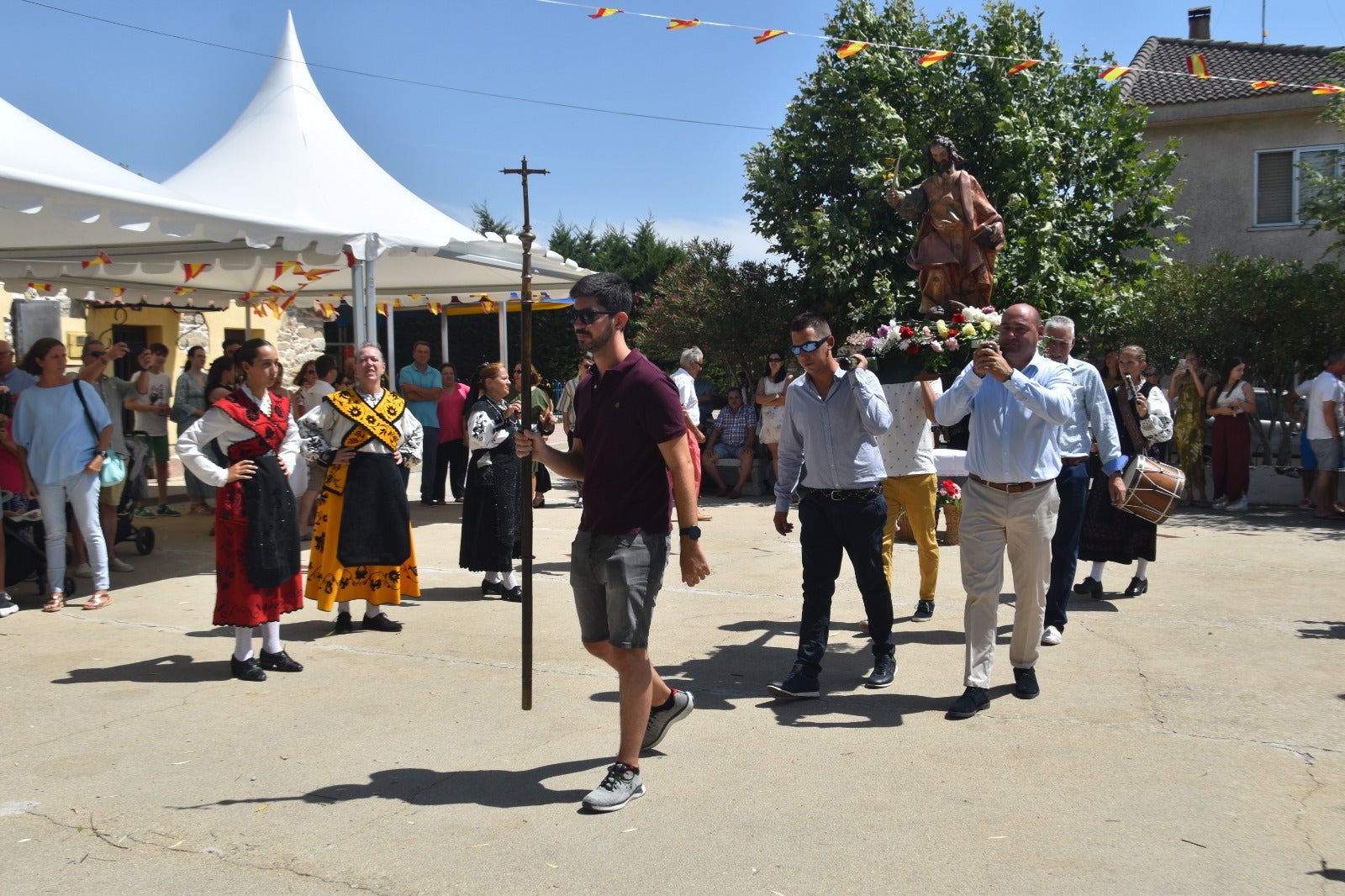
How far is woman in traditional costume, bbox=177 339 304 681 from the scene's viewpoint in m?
5.96

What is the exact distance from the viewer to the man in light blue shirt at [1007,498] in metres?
5.30

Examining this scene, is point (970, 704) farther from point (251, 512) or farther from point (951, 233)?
point (951, 233)

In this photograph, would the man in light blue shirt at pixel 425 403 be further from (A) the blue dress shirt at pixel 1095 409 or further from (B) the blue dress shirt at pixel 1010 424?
(B) the blue dress shirt at pixel 1010 424

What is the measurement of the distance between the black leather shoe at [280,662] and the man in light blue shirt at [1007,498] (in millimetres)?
3534

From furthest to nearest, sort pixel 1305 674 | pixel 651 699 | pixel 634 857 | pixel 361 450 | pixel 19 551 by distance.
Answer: pixel 19 551
pixel 361 450
pixel 1305 674
pixel 651 699
pixel 634 857

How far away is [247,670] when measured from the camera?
603 cm

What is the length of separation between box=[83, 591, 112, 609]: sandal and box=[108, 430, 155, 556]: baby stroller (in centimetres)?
155

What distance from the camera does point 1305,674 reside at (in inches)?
231

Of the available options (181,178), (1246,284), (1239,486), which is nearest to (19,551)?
(181,178)

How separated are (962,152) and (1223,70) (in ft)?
28.9

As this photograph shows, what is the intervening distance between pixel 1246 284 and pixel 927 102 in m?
5.30

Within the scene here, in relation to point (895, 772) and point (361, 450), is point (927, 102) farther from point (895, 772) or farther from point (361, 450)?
point (895, 772)

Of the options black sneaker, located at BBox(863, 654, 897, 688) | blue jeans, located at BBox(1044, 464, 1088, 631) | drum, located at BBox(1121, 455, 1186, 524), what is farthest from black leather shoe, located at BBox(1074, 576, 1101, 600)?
black sneaker, located at BBox(863, 654, 897, 688)

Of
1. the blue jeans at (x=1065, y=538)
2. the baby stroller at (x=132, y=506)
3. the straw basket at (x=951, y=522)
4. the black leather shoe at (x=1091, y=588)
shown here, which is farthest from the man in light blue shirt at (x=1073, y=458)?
the baby stroller at (x=132, y=506)
